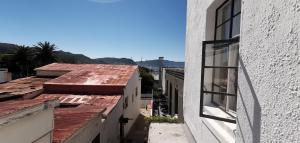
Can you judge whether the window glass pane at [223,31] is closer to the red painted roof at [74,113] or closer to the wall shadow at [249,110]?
the wall shadow at [249,110]

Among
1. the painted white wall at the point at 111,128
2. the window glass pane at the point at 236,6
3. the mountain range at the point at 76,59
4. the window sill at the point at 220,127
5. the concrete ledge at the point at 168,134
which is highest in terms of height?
the mountain range at the point at 76,59

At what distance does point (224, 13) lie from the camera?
14.4ft

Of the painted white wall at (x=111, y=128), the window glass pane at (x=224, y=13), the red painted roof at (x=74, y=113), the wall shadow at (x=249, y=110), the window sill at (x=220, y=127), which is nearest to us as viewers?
the wall shadow at (x=249, y=110)

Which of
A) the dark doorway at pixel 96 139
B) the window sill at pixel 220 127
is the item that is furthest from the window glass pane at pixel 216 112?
the dark doorway at pixel 96 139

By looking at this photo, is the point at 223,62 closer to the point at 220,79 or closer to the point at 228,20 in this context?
the point at 220,79

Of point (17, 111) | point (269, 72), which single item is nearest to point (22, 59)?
point (17, 111)

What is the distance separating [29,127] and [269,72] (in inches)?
166

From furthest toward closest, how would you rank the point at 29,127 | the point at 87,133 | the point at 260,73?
the point at 87,133
the point at 29,127
the point at 260,73

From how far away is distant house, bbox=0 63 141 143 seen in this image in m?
7.28

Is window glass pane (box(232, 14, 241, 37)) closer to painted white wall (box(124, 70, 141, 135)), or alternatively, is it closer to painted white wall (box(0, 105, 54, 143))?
painted white wall (box(0, 105, 54, 143))

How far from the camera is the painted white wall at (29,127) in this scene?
167 inches

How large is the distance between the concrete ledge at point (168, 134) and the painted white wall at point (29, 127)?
2.12 metres

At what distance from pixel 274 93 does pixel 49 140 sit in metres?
4.91

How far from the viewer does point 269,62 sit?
2119 mm
